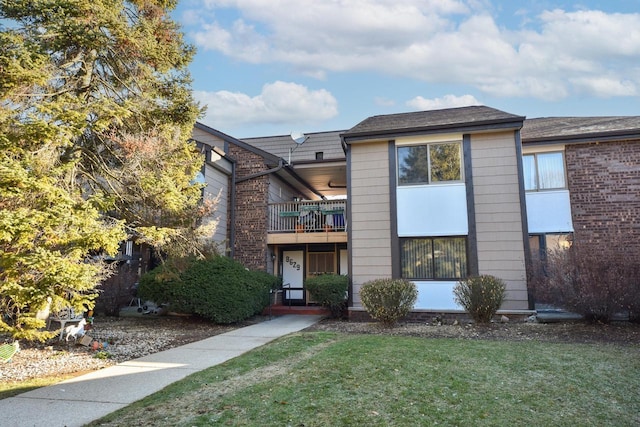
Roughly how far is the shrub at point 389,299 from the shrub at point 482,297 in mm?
1240

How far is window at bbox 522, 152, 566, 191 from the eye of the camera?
40.0 ft

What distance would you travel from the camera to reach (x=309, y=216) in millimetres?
14727

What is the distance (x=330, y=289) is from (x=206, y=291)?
11.2 ft

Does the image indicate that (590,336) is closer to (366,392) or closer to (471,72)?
(366,392)

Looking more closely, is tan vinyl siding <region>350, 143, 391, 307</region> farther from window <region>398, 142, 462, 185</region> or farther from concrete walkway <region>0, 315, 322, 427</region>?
concrete walkway <region>0, 315, 322, 427</region>

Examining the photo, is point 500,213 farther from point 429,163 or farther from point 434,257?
point 429,163

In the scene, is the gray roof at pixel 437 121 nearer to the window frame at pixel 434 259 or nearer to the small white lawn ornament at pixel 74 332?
the window frame at pixel 434 259

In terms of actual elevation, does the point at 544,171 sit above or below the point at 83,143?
above

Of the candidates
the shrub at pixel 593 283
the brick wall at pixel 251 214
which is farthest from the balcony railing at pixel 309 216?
the shrub at pixel 593 283

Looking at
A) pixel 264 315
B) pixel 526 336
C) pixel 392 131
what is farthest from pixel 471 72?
pixel 264 315

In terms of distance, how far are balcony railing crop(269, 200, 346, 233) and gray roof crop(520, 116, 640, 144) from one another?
250 inches

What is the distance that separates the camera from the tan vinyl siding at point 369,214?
451 inches

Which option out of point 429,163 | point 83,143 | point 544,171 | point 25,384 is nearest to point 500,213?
point 429,163

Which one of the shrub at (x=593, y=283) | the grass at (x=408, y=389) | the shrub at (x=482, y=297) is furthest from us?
the shrub at (x=482, y=297)
